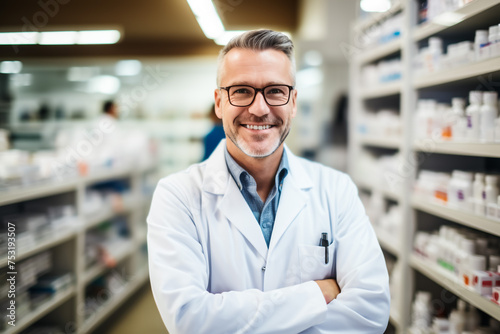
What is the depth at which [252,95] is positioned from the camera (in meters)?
1.35

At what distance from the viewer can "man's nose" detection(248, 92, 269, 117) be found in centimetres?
132

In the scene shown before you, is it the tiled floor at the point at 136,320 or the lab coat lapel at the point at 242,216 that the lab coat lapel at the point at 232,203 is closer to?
the lab coat lapel at the point at 242,216

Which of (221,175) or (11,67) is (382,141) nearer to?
A: (221,175)

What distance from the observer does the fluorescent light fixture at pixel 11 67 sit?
544 centimetres

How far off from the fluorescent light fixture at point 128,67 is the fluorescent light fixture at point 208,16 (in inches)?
65.2

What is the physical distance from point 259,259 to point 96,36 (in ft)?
15.0

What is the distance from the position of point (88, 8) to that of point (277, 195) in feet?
14.3

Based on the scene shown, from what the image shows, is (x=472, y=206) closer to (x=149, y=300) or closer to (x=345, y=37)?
(x=149, y=300)

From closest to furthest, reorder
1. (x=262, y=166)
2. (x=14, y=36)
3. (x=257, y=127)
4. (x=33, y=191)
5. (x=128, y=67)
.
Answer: (x=257, y=127) < (x=262, y=166) < (x=33, y=191) < (x=14, y=36) < (x=128, y=67)

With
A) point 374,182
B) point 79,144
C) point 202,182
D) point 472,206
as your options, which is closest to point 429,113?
point 472,206

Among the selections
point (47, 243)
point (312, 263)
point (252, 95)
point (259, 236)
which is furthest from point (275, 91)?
point (47, 243)

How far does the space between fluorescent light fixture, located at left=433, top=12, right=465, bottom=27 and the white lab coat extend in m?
1.10

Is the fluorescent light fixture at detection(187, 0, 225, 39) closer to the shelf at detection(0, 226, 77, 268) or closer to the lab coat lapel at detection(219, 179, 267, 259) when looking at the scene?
the shelf at detection(0, 226, 77, 268)

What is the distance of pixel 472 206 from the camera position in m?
1.87
